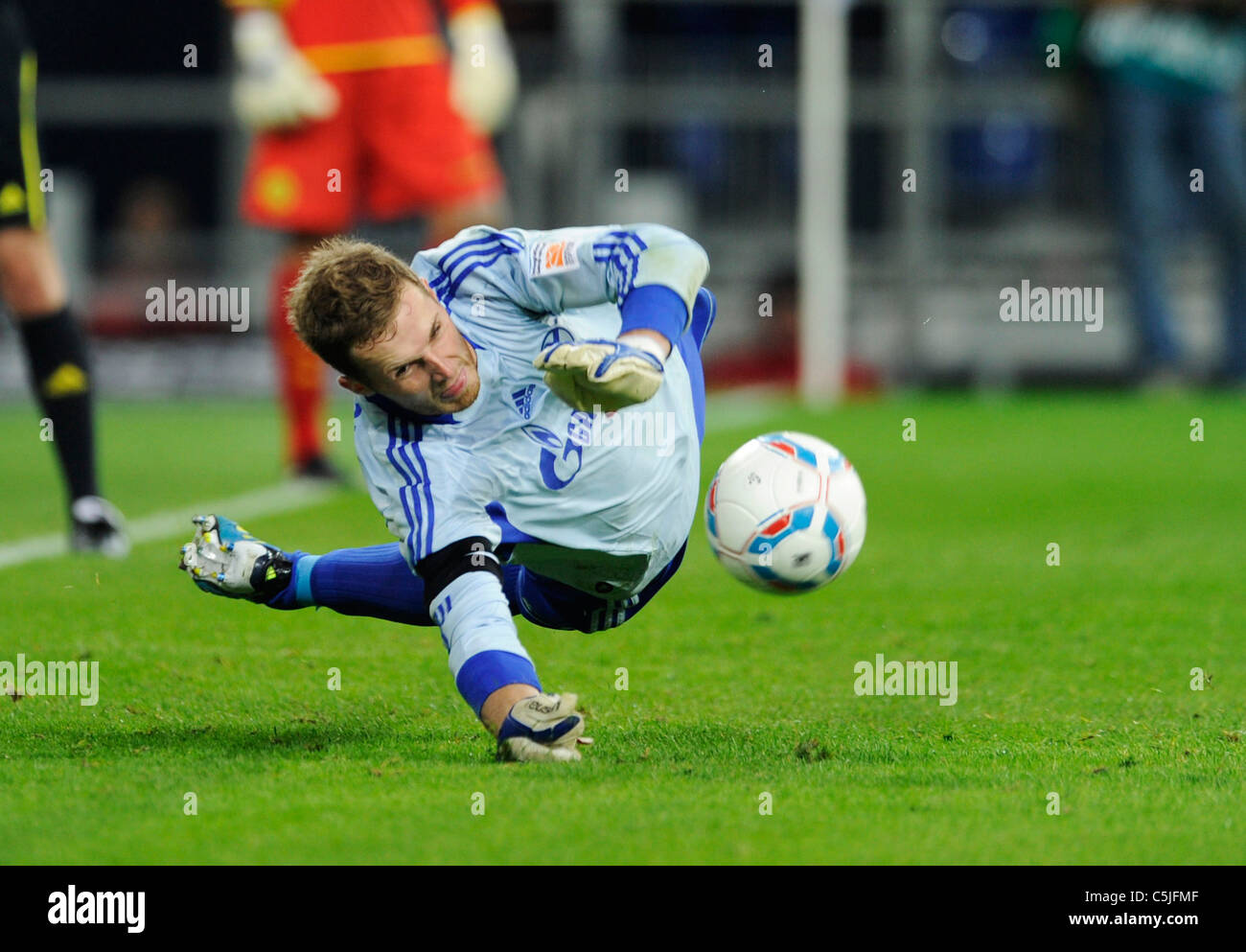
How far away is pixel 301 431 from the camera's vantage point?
8.59 meters

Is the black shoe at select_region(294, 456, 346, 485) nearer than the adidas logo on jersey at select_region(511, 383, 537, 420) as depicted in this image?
No

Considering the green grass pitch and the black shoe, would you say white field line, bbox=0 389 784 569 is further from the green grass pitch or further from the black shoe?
the green grass pitch

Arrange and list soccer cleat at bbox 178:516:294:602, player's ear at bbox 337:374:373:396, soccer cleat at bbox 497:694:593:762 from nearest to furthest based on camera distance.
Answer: soccer cleat at bbox 497:694:593:762 → player's ear at bbox 337:374:373:396 → soccer cleat at bbox 178:516:294:602

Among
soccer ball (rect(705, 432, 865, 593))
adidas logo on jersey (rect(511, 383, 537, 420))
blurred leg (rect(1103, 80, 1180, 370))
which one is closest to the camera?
adidas logo on jersey (rect(511, 383, 537, 420))

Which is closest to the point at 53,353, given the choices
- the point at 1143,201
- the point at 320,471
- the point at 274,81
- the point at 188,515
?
the point at 188,515

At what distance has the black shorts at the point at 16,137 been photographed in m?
6.19

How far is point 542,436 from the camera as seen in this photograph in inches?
154

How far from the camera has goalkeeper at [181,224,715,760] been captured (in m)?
3.60

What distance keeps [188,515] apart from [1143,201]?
27.2 feet

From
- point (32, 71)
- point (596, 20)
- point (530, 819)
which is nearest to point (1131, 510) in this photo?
point (32, 71)

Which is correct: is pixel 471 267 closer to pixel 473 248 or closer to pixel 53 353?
pixel 473 248

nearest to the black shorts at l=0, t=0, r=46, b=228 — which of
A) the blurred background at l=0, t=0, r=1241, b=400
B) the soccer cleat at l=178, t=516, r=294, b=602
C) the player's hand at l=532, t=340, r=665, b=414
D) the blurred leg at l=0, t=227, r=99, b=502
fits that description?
the blurred leg at l=0, t=227, r=99, b=502

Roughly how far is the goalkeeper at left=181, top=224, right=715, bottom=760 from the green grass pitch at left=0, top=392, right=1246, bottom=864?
213 mm

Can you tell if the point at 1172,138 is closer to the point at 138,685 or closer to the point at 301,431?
the point at 301,431
